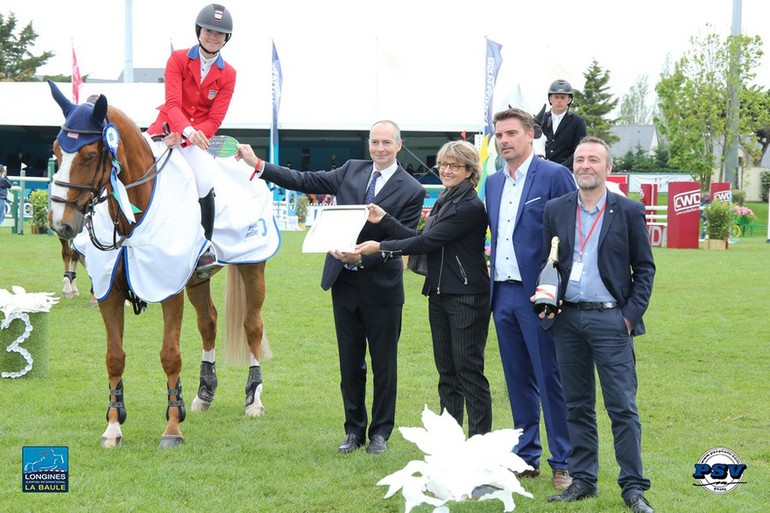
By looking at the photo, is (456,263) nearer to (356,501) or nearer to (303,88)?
(356,501)

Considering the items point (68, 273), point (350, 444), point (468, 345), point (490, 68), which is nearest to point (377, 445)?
point (350, 444)

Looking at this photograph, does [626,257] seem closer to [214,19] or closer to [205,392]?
[214,19]

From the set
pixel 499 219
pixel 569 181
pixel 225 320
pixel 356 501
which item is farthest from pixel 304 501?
pixel 225 320

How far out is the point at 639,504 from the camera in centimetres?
424

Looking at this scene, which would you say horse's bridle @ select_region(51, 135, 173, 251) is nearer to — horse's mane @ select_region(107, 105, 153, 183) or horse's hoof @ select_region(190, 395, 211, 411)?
horse's mane @ select_region(107, 105, 153, 183)

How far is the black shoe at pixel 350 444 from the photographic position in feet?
18.0

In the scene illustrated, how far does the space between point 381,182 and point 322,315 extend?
6.14m

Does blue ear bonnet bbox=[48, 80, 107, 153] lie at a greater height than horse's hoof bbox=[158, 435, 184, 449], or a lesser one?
greater

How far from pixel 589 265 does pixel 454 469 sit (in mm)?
1573

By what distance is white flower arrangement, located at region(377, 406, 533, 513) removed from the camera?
3.15 metres

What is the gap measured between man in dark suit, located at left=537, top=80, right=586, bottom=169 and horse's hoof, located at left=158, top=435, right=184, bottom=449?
13.7 ft

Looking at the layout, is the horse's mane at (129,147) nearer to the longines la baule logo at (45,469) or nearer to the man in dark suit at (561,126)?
the longines la baule logo at (45,469)

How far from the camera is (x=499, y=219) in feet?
16.1

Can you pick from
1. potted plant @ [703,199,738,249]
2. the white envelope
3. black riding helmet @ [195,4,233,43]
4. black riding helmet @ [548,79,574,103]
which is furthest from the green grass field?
potted plant @ [703,199,738,249]
